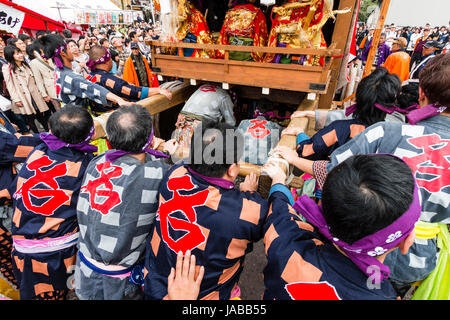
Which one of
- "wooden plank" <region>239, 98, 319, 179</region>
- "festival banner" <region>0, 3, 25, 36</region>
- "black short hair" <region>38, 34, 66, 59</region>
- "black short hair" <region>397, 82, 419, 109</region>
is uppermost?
"festival banner" <region>0, 3, 25, 36</region>

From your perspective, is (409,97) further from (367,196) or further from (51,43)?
(51,43)

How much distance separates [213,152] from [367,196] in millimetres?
734

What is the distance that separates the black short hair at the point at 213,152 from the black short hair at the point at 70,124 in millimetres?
930

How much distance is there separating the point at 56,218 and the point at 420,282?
2.42m

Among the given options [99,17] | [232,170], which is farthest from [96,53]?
[99,17]

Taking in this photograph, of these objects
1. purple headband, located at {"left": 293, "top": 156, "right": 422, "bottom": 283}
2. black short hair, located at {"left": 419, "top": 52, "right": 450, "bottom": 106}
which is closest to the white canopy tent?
black short hair, located at {"left": 419, "top": 52, "right": 450, "bottom": 106}

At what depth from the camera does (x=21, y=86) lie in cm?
443

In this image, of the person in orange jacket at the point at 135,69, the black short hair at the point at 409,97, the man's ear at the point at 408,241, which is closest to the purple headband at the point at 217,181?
the man's ear at the point at 408,241

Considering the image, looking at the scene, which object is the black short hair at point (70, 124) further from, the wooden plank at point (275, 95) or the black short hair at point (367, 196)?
the wooden plank at point (275, 95)

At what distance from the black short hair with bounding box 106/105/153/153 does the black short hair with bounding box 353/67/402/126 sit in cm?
156

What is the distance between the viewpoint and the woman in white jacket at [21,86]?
4.25 m

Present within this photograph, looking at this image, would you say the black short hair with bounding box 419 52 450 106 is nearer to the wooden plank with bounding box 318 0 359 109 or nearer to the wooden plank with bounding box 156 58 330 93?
the wooden plank with bounding box 156 58 330 93

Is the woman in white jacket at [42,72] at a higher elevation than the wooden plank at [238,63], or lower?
lower

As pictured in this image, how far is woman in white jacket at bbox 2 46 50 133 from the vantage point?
167 inches
